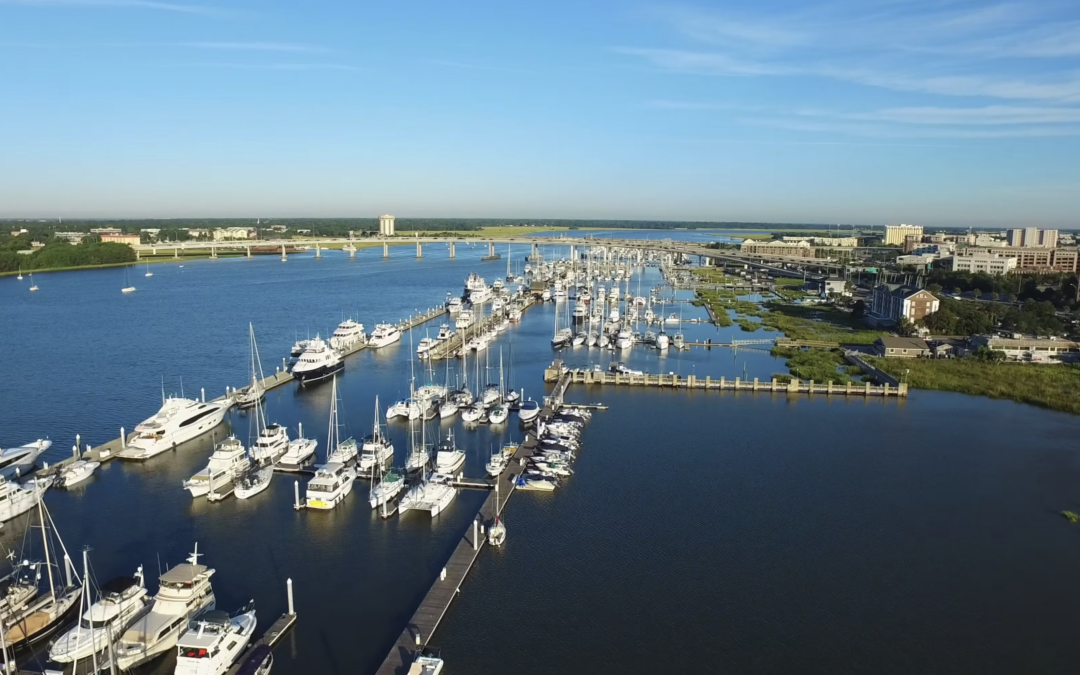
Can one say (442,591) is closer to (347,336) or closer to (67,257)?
(347,336)

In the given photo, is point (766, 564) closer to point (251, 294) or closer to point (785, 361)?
point (785, 361)

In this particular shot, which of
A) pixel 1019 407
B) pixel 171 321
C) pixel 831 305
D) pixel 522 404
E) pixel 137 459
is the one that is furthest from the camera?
pixel 831 305

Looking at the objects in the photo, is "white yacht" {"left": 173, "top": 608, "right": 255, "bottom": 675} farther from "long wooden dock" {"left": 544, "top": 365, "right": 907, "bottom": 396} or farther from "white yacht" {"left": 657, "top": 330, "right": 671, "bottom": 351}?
"white yacht" {"left": 657, "top": 330, "right": 671, "bottom": 351}

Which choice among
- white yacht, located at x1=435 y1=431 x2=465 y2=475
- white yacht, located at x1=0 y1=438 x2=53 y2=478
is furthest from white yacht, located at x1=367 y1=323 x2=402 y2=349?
white yacht, located at x1=435 y1=431 x2=465 y2=475

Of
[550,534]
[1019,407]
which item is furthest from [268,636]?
[1019,407]

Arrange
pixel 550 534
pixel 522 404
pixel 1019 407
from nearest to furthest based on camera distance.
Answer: pixel 550 534
pixel 522 404
pixel 1019 407

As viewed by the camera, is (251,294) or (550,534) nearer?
(550,534)
